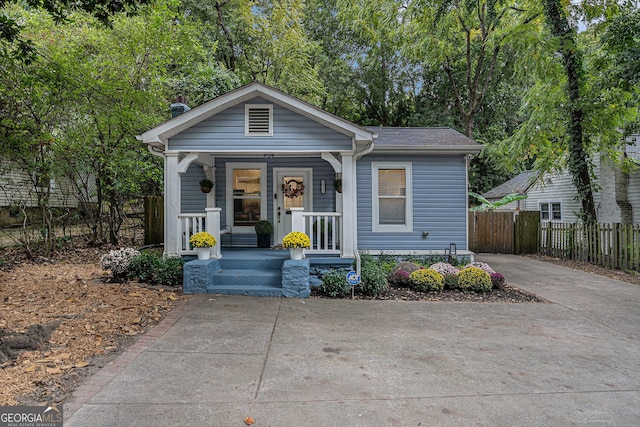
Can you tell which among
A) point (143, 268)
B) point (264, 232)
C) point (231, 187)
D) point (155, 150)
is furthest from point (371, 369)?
point (155, 150)

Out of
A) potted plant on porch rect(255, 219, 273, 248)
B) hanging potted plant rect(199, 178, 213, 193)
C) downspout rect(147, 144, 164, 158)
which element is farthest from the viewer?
potted plant on porch rect(255, 219, 273, 248)

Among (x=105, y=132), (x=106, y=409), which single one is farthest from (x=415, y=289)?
(x=105, y=132)

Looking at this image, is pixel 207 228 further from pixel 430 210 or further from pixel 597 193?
pixel 597 193

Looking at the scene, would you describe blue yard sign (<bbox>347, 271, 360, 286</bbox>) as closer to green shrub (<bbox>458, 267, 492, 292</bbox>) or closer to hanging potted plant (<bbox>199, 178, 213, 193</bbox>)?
green shrub (<bbox>458, 267, 492, 292</bbox>)

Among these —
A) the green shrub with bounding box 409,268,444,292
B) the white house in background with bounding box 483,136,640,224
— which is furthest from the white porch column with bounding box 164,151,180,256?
the white house in background with bounding box 483,136,640,224

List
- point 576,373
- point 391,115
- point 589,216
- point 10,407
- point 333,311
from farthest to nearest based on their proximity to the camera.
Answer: point 391,115, point 589,216, point 333,311, point 576,373, point 10,407

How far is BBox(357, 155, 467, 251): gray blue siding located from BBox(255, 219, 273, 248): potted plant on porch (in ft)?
7.43

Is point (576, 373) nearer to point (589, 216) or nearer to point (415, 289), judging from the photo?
point (415, 289)

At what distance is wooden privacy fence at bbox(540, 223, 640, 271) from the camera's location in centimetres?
946

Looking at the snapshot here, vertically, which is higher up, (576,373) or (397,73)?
(397,73)

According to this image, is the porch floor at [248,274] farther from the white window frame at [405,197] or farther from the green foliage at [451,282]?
the white window frame at [405,197]

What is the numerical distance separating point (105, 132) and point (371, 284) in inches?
335

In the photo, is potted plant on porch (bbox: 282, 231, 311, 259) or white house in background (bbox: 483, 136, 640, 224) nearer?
potted plant on porch (bbox: 282, 231, 311, 259)

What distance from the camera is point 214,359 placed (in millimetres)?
3668
